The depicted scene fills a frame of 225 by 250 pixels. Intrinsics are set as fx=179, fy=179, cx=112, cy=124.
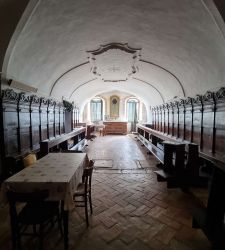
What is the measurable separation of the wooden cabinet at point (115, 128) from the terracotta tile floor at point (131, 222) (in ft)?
36.9

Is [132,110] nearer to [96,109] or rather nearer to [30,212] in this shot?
[96,109]

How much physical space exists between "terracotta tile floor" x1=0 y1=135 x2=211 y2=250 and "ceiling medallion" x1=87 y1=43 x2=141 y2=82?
12.6 feet

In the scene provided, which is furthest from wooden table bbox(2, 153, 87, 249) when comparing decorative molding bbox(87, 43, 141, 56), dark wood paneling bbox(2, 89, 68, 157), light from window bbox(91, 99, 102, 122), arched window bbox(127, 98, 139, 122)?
arched window bbox(127, 98, 139, 122)

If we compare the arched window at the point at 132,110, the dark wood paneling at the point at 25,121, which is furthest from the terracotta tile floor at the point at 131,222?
the arched window at the point at 132,110

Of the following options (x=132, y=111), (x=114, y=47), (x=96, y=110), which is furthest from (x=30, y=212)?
(x=132, y=111)

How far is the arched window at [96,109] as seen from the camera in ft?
56.8

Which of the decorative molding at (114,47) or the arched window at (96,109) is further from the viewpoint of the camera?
the arched window at (96,109)

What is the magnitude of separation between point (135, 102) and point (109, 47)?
1223 cm

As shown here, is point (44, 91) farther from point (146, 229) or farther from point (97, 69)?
point (146, 229)

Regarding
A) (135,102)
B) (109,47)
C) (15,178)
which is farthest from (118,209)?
(135,102)

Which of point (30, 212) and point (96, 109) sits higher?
point (96, 109)

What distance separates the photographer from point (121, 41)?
4945 mm

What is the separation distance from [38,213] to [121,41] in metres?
4.53

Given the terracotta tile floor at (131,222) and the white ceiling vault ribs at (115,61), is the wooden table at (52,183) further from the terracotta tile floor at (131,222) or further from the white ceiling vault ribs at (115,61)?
the white ceiling vault ribs at (115,61)
